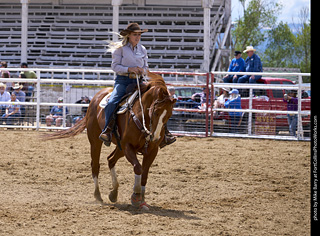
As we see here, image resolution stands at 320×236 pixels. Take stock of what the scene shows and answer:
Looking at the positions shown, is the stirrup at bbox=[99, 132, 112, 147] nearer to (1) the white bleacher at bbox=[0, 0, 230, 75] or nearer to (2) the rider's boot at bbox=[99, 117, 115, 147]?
(2) the rider's boot at bbox=[99, 117, 115, 147]

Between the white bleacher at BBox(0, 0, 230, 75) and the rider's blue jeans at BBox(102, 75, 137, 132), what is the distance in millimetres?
19699

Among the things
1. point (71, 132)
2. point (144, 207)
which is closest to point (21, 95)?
point (71, 132)

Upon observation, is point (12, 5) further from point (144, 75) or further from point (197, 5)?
point (144, 75)

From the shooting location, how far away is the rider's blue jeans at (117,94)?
600cm

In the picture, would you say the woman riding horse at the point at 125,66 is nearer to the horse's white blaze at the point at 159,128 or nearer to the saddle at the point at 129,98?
the saddle at the point at 129,98

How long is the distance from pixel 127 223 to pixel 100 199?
1370 mm

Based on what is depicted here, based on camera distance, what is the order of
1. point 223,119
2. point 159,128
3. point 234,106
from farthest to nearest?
point 223,119, point 234,106, point 159,128

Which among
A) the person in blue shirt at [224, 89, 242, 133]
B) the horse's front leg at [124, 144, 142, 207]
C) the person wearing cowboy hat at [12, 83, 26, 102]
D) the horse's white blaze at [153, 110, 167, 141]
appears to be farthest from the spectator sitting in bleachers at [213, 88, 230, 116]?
the horse's white blaze at [153, 110, 167, 141]

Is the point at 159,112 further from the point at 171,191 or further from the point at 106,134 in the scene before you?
the point at 171,191

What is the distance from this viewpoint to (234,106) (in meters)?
12.5

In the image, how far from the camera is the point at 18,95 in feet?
45.8

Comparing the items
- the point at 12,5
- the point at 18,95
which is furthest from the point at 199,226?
the point at 12,5

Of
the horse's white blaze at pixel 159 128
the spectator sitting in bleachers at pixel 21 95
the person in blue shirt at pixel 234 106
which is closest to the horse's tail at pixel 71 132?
the horse's white blaze at pixel 159 128

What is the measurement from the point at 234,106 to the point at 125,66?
22.2ft
